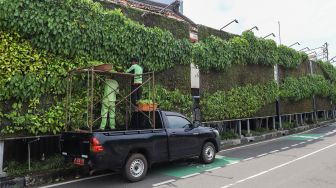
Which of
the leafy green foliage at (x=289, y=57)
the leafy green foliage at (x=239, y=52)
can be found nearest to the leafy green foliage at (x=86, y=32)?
the leafy green foliage at (x=239, y=52)

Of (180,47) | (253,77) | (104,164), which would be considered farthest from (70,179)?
(253,77)

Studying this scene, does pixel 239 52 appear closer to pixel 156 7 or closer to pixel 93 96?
pixel 156 7

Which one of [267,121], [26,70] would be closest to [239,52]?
[267,121]

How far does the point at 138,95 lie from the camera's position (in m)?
9.97

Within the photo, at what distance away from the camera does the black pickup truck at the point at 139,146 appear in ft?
23.0

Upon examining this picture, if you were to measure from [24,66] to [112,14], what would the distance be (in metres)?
3.30

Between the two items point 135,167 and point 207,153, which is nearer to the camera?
point 135,167

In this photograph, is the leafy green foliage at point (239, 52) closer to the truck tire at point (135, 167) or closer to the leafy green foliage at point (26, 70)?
the leafy green foliage at point (26, 70)

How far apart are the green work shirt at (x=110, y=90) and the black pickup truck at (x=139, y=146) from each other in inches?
38.3

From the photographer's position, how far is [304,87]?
74.6 ft

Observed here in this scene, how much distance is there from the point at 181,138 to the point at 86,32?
4.21 meters

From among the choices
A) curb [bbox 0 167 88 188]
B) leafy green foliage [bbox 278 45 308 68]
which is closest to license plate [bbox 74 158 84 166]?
curb [bbox 0 167 88 188]

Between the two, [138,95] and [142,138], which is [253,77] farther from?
[142,138]

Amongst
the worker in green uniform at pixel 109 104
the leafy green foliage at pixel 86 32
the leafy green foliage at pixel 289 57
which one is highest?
the leafy green foliage at pixel 289 57
